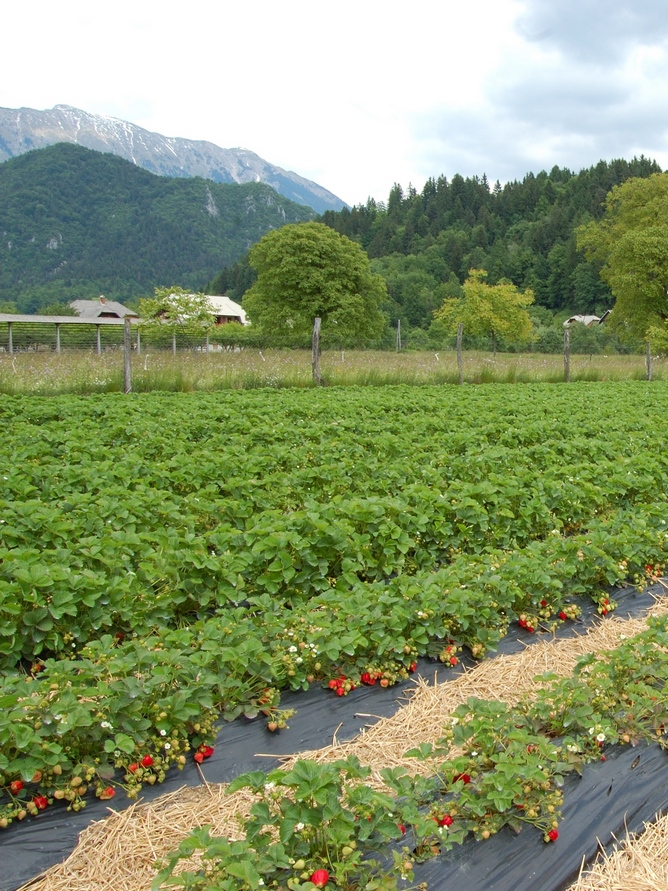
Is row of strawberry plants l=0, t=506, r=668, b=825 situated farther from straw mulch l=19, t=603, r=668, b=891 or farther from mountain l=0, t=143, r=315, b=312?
mountain l=0, t=143, r=315, b=312

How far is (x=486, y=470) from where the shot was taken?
6250 millimetres

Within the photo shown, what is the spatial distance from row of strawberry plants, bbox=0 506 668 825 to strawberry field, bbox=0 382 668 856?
0.04ft

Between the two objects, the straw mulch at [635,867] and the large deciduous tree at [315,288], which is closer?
the straw mulch at [635,867]

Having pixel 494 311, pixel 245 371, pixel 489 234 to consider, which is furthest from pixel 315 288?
pixel 489 234

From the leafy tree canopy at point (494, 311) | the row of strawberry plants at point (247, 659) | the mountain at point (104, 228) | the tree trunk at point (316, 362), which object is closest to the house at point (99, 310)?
the mountain at point (104, 228)

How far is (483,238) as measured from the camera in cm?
9056

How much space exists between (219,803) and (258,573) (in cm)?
164

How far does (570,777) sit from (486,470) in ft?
13.0

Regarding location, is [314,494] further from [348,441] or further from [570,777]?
[570,777]

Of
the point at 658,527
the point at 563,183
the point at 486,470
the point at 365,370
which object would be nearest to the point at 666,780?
the point at 658,527

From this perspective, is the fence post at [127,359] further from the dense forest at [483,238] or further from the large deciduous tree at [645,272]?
the dense forest at [483,238]

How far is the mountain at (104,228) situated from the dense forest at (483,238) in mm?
41250

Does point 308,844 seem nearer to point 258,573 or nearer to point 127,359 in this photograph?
point 258,573

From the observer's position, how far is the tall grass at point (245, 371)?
47.0 feet
